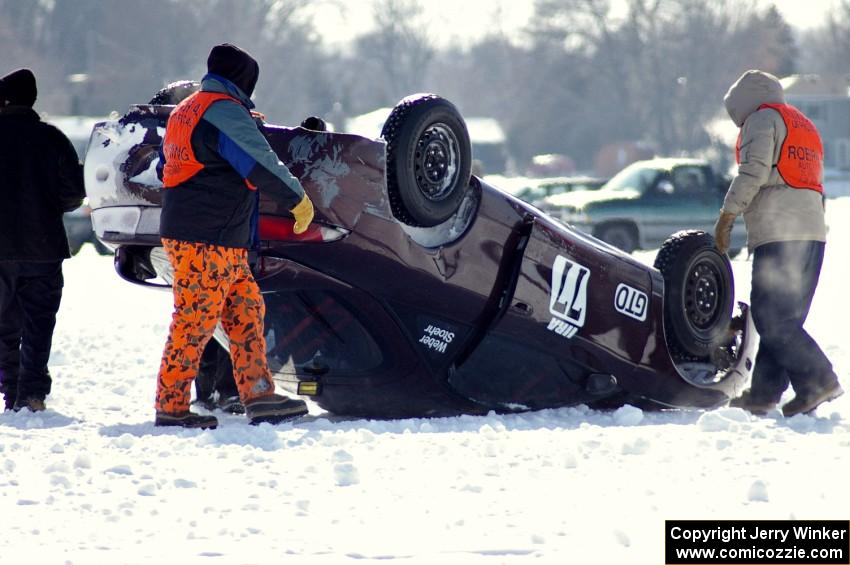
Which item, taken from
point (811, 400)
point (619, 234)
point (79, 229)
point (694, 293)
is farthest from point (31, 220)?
point (79, 229)

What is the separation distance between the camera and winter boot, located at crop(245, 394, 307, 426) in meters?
5.73

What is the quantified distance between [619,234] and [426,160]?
15.7 metres

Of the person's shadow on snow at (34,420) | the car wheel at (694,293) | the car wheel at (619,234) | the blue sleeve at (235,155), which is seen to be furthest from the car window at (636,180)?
the blue sleeve at (235,155)

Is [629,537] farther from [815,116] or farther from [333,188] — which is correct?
[815,116]

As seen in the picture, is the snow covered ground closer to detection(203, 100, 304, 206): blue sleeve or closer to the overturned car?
the overturned car

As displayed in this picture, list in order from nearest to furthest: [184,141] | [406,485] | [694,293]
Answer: [406,485] < [184,141] < [694,293]

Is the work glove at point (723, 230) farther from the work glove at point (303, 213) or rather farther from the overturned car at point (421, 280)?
the work glove at point (303, 213)

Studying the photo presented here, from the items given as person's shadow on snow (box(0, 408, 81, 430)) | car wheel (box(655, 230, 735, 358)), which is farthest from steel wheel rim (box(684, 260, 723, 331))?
person's shadow on snow (box(0, 408, 81, 430))

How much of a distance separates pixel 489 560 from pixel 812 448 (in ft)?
6.65

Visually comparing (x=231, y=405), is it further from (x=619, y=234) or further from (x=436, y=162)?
(x=619, y=234)

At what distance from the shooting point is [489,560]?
11.7ft

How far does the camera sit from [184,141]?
5.40 metres

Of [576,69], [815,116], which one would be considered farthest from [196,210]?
[815,116]

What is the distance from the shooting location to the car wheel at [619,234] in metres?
21.0
